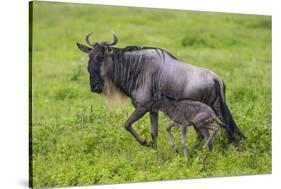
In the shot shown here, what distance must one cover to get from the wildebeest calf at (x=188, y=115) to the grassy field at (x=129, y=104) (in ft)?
0.22

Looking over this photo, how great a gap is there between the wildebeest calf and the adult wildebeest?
53mm

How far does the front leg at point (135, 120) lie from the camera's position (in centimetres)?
618

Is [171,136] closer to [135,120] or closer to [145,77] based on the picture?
[135,120]

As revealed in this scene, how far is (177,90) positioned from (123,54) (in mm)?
568

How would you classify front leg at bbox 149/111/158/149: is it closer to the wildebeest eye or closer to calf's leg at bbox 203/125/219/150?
calf's leg at bbox 203/125/219/150

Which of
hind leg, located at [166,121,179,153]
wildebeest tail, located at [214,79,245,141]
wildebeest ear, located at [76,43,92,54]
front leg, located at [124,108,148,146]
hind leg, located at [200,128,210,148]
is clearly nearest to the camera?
wildebeest ear, located at [76,43,92,54]

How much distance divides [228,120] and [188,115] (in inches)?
17.2

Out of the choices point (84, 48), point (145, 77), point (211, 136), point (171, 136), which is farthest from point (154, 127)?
point (84, 48)

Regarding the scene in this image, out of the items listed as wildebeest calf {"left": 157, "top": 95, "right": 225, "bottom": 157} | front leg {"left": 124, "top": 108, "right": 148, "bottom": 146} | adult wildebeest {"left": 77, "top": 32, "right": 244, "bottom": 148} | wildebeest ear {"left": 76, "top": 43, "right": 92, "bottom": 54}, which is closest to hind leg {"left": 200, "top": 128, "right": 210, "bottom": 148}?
wildebeest calf {"left": 157, "top": 95, "right": 225, "bottom": 157}

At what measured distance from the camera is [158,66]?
6.31 m

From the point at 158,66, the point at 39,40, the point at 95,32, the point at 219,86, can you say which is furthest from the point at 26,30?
the point at 219,86

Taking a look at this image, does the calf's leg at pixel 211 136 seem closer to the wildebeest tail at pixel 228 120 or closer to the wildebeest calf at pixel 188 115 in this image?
the wildebeest calf at pixel 188 115

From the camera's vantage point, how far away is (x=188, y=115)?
20.8 feet

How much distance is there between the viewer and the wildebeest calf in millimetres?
6289
